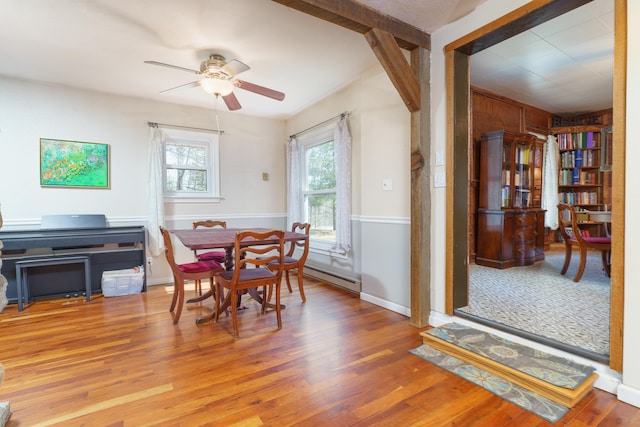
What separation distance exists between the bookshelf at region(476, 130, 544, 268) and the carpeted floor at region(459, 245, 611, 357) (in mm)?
245

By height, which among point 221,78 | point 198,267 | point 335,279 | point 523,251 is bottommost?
point 335,279

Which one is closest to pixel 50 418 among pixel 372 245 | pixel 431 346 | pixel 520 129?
pixel 431 346

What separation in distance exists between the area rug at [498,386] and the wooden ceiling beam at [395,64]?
6.02ft

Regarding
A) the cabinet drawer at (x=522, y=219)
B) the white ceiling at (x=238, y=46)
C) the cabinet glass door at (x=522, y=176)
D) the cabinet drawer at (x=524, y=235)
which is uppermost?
the white ceiling at (x=238, y=46)

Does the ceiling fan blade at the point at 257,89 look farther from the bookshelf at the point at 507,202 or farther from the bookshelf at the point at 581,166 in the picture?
the bookshelf at the point at 581,166

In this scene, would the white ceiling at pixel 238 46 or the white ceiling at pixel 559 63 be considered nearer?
the white ceiling at pixel 238 46

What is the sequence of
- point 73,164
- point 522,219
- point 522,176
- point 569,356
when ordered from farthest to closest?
point 522,176
point 522,219
point 73,164
point 569,356

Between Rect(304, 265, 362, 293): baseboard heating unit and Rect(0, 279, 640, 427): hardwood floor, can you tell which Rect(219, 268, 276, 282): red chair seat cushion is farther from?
Rect(304, 265, 362, 293): baseboard heating unit

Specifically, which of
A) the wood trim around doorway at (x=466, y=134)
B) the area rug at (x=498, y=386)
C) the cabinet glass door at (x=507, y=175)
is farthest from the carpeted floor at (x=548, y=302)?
the cabinet glass door at (x=507, y=175)

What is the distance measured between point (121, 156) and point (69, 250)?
1.28 metres

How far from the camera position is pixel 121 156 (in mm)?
3984

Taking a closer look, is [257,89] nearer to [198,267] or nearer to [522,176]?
[198,267]

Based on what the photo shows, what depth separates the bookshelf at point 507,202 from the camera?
4096mm

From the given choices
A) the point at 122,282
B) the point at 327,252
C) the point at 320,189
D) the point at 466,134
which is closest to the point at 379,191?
the point at 466,134
